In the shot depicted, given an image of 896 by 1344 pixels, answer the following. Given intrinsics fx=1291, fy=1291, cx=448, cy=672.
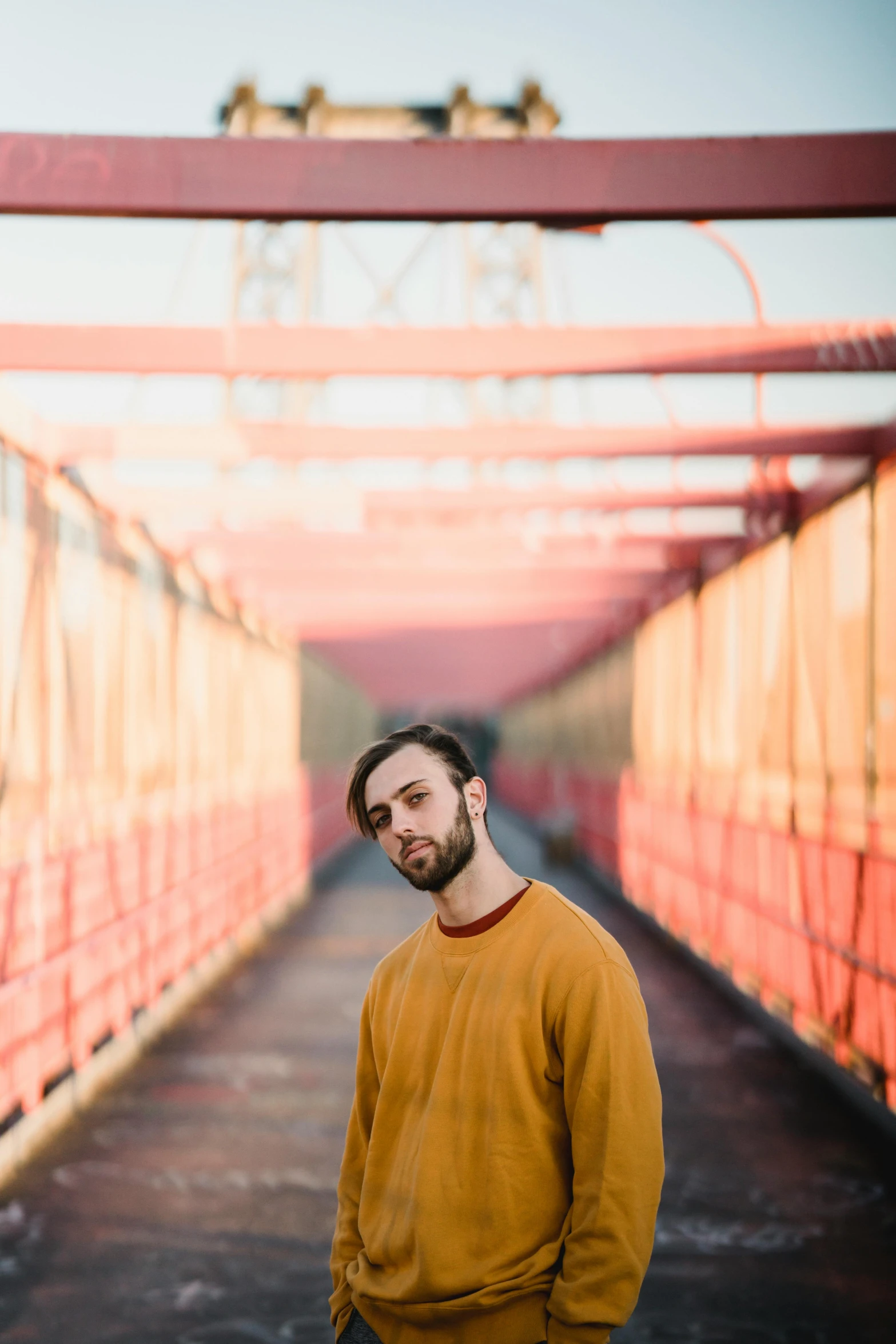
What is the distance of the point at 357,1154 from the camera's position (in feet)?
6.99

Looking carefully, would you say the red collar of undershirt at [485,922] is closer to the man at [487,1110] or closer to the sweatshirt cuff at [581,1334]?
the man at [487,1110]

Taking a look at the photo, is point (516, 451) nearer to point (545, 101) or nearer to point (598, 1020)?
point (598, 1020)

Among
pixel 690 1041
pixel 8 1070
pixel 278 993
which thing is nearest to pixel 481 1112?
pixel 8 1070

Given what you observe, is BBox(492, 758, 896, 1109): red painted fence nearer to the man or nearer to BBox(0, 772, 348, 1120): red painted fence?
BBox(0, 772, 348, 1120): red painted fence

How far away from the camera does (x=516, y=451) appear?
25.5 ft

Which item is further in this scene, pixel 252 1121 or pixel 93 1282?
pixel 252 1121

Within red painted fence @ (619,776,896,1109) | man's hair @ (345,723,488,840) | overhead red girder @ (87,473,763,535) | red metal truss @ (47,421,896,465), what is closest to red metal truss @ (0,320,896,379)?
red metal truss @ (47,421,896,465)

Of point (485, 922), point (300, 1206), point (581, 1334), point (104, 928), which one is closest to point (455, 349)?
point (300, 1206)

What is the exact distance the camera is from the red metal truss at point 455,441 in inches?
297

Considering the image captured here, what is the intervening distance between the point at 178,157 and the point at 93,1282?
11.5 ft

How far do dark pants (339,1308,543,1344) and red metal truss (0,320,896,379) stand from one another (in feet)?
14.3

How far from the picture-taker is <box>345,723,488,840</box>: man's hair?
207cm

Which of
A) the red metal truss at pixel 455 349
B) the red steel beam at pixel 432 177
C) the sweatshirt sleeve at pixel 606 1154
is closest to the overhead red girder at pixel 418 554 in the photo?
the red metal truss at pixel 455 349

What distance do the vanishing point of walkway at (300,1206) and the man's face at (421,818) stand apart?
675mm
